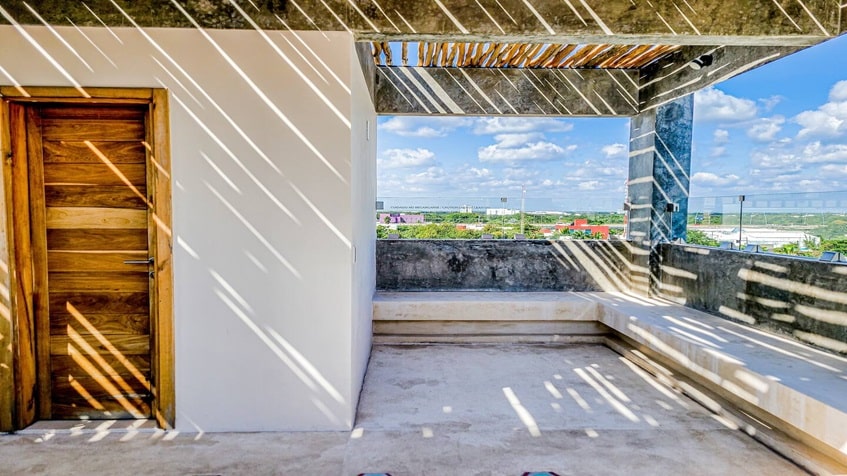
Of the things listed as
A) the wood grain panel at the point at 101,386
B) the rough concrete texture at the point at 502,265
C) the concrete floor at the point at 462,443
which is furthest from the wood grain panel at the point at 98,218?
the rough concrete texture at the point at 502,265

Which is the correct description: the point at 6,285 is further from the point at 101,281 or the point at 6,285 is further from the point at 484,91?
the point at 484,91

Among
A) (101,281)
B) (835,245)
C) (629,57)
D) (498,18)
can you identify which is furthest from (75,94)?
(835,245)

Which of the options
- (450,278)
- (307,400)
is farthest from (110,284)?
(450,278)

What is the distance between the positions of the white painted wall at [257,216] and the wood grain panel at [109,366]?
0.33 metres

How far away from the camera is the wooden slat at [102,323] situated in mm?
2447

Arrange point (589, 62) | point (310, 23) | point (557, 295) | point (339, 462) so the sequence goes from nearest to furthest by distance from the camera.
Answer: point (339, 462), point (310, 23), point (589, 62), point (557, 295)

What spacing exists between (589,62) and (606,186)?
167cm

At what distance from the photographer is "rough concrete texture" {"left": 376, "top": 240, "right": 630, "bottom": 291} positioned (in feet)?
15.8

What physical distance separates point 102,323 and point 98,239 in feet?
1.75

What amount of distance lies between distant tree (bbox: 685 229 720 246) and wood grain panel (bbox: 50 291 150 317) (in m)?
5.02

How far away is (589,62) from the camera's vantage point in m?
4.32

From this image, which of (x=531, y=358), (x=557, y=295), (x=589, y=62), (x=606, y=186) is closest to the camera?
(x=531, y=358)

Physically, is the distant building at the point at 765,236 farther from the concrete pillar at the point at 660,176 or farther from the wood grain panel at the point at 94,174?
the wood grain panel at the point at 94,174

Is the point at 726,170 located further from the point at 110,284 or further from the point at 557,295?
the point at 110,284
